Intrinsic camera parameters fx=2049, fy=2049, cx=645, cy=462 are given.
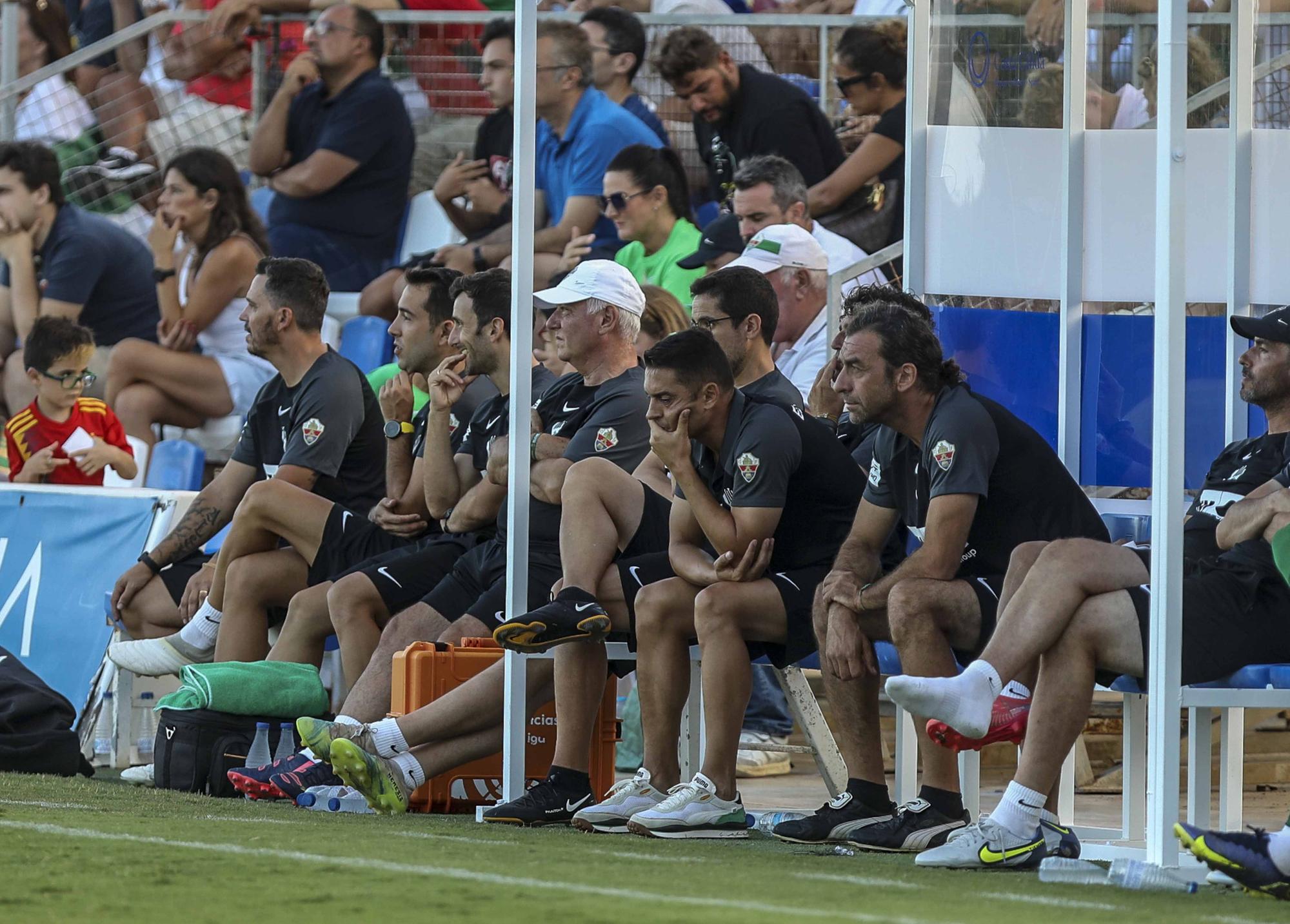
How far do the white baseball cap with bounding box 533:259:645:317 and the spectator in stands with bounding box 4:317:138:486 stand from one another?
342 cm

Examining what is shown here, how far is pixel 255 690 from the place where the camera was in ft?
22.1

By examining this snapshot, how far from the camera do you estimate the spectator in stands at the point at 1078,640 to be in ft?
15.4

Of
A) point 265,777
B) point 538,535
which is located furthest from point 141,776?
point 538,535

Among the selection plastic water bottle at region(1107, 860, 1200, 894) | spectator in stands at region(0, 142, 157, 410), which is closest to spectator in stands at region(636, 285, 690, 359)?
plastic water bottle at region(1107, 860, 1200, 894)

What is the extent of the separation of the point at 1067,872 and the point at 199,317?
6930mm

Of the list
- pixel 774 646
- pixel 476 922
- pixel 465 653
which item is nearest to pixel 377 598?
pixel 465 653

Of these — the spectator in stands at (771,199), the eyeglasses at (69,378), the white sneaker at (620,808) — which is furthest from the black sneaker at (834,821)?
the eyeglasses at (69,378)

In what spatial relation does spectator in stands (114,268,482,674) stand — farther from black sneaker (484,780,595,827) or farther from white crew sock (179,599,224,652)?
black sneaker (484,780,595,827)

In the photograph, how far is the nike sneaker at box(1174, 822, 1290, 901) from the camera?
4141 mm

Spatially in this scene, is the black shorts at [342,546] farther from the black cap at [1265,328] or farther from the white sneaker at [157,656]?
the black cap at [1265,328]

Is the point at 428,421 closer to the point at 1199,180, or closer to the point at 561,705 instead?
the point at 561,705

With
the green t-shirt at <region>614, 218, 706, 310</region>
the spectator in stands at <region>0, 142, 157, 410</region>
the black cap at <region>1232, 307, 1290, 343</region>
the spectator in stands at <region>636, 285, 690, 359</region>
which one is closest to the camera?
the black cap at <region>1232, 307, 1290, 343</region>

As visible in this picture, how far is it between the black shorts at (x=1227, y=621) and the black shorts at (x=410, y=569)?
2648mm

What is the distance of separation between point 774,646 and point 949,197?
1.69m
